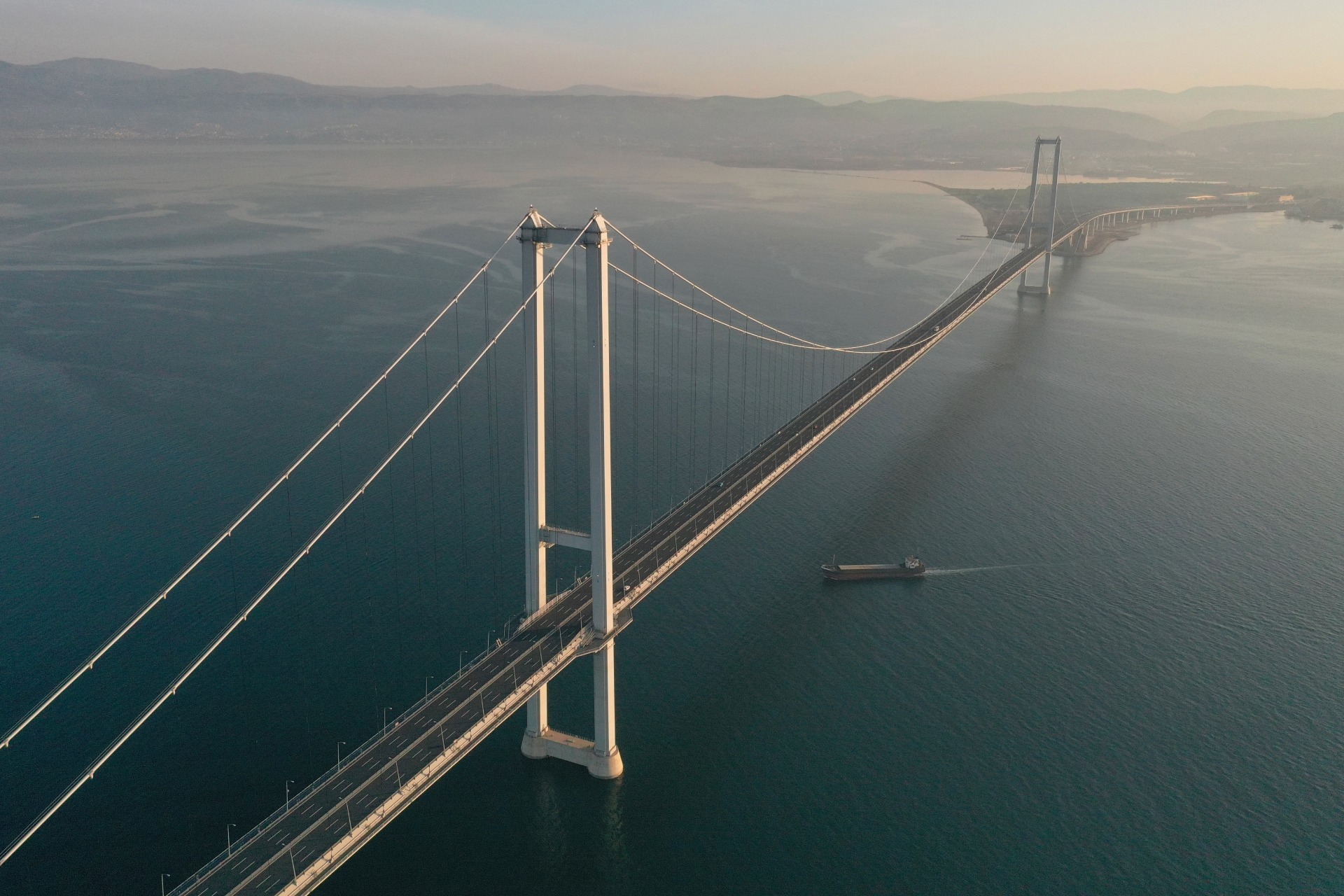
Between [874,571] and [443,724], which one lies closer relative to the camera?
[443,724]

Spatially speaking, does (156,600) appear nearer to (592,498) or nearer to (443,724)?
(443,724)

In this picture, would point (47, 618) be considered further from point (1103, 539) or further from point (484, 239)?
point (484, 239)

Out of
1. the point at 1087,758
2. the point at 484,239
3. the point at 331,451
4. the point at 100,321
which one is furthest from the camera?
the point at 484,239

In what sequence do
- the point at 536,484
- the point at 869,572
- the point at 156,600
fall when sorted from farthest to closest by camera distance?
the point at 869,572
the point at 536,484
the point at 156,600

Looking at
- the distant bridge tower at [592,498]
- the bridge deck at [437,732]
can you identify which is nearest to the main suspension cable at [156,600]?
the distant bridge tower at [592,498]

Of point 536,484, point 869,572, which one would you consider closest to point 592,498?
point 536,484

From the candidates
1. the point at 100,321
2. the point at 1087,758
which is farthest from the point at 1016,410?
the point at 100,321

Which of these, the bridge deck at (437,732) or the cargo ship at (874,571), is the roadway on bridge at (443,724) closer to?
the bridge deck at (437,732)
